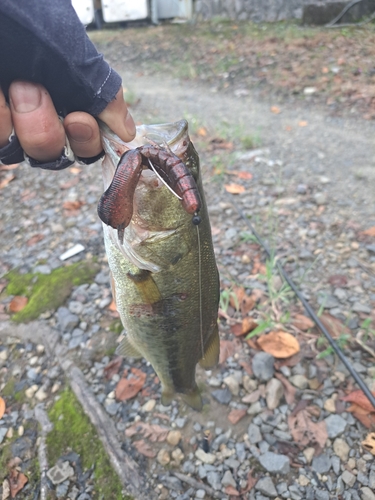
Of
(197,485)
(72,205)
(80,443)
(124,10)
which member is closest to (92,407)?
(80,443)

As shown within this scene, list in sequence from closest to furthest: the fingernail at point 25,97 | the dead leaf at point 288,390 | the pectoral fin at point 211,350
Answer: the fingernail at point 25,97 → the pectoral fin at point 211,350 → the dead leaf at point 288,390

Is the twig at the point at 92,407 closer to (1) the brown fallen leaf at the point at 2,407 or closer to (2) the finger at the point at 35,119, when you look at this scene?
(1) the brown fallen leaf at the point at 2,407

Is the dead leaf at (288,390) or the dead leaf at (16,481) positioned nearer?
the dead leaf at (16,481)

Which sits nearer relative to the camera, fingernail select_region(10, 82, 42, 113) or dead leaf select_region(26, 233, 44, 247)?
fingernail select_region(10, 82, 42, 113)

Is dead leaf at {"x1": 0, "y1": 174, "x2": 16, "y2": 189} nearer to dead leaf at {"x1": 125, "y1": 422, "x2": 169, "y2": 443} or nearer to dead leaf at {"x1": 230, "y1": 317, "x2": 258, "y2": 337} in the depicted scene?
dead leaf at {"x1": 230, "y1": 317, "x2": 258, "y2": 337}

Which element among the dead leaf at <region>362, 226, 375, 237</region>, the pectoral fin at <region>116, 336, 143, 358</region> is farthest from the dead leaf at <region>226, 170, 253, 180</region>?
the pectoral fin at <region>116, 336, 143, 358</region>

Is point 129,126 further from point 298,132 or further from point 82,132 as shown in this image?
point 298,132

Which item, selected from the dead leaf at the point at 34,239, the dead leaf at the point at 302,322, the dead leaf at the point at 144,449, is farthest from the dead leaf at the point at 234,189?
the dead leaf at the point at 144,449

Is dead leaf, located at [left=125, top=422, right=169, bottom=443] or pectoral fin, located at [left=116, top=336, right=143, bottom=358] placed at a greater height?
pectoral fin, located at [left=116, top=336, right=143, bottom=358]
